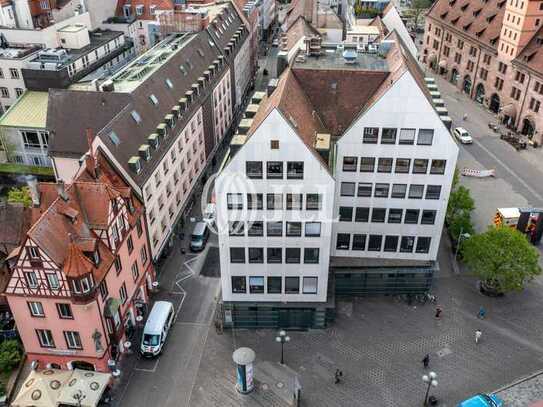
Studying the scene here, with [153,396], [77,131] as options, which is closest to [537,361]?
[153,396]

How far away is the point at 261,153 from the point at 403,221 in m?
19.3

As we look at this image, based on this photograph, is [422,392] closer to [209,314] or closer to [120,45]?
[209,314]

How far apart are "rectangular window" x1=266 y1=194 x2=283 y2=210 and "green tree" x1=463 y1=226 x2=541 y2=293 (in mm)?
24052

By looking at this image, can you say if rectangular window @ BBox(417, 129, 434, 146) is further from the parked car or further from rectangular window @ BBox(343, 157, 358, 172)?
the parked car

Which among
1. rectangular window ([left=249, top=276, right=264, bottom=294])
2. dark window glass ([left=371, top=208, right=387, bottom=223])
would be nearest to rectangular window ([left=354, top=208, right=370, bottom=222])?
dark window glass ([left=371, top=208, right=387, bottom=223])

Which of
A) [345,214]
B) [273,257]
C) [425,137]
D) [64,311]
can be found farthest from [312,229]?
[64,311]

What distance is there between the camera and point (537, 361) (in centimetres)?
5031

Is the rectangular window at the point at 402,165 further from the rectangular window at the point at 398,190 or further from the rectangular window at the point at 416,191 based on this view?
the rectangular window at the point at 416,191

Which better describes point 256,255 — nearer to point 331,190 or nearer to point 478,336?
point 331,190

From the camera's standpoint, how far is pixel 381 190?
53.5 m

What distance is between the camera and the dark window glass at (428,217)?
54000 millimetres

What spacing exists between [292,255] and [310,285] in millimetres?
4123

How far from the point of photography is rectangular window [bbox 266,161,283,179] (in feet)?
147

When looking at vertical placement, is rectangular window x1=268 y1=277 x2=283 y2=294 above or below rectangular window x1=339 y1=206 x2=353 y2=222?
below
